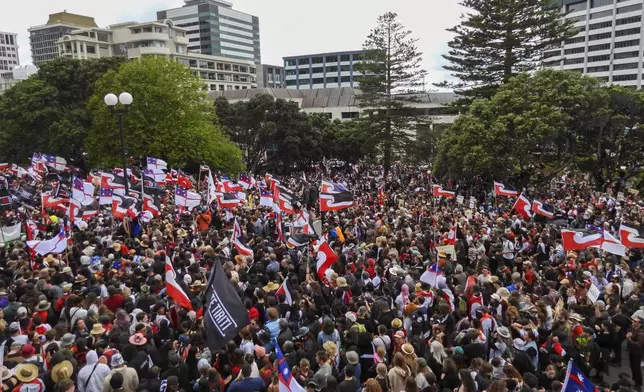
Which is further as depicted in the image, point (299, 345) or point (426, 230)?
point (426, 230)

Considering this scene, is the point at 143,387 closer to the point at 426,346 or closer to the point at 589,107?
the point at 426,346

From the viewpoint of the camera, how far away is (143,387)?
5.74 m

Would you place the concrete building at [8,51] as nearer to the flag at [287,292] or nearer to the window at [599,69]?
the window at [599,69]

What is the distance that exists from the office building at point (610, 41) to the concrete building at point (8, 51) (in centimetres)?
15432

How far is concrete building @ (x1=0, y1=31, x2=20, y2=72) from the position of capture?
154 metres

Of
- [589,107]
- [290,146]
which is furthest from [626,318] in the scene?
[290,146]

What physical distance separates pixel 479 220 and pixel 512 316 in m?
8.91

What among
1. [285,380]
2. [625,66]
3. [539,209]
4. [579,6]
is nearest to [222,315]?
[285,380]

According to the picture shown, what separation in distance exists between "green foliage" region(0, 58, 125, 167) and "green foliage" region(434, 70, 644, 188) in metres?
25.0

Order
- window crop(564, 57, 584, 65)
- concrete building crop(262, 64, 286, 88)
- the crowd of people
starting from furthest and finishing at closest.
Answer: concrete building crop(262, 64, 286, 88) → window crop(564, 57, 584, 65) → the crowd of people

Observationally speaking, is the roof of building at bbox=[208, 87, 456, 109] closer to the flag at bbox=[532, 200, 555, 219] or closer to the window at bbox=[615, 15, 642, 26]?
the flag at bbox=[532, 200, 555, 219]

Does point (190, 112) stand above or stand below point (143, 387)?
above

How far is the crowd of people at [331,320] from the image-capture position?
590 centimetres

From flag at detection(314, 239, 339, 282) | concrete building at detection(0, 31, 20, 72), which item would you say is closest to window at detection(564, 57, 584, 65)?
flag at detection(314, 239, 339, 282)
